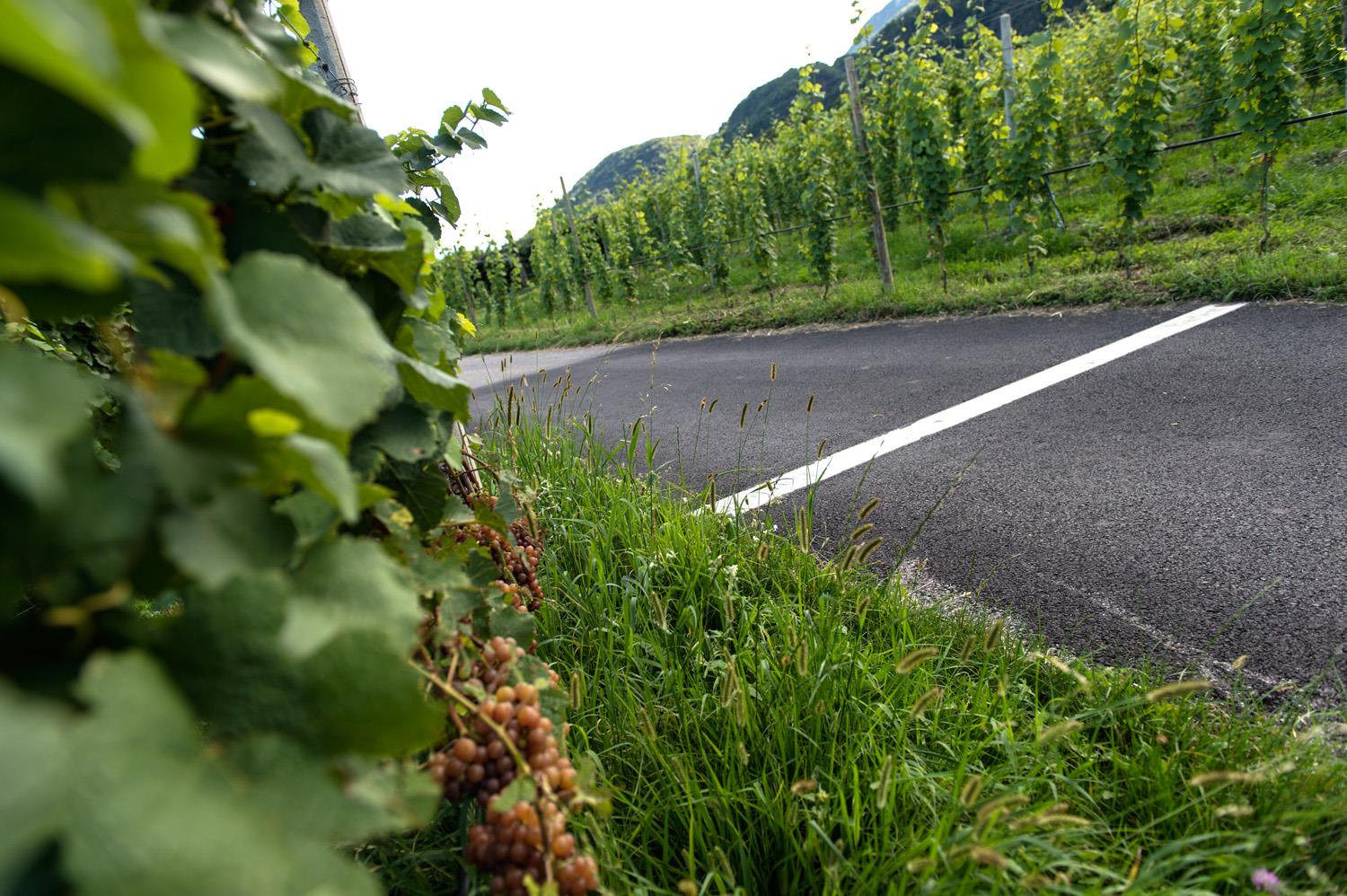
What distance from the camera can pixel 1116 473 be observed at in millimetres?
3506

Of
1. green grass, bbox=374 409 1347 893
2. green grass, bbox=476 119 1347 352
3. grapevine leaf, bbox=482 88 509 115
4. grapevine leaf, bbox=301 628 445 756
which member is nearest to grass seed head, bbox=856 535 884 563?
green grass, bbox=374 409 1347 893

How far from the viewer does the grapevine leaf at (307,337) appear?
1.42 ft

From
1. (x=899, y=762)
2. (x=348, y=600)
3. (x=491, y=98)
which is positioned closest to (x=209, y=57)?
(x=348, y=600)

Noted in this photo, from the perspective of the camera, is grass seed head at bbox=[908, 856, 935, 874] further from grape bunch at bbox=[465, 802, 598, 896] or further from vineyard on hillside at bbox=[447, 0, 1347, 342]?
vineyard on hillside at bbox=[447, 0, 1347, 342]

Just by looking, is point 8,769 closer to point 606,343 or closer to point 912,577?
point 912,577

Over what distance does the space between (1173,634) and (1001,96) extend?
39.6ft

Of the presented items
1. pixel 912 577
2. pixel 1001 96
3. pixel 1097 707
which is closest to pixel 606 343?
pixel 1001 96

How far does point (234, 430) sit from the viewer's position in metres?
0.46

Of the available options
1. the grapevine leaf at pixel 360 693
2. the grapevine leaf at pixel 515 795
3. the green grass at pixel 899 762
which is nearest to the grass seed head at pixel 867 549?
the green grass at pixel 899 762

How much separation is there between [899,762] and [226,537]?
4.74 feet

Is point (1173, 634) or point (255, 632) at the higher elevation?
point (255, 632)

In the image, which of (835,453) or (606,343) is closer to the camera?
(835,453)

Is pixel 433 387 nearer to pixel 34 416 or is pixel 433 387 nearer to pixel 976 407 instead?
pixel 34 416

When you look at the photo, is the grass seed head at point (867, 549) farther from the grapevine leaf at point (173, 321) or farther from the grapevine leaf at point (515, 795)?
the grapevine leaf at point (173, 321)
